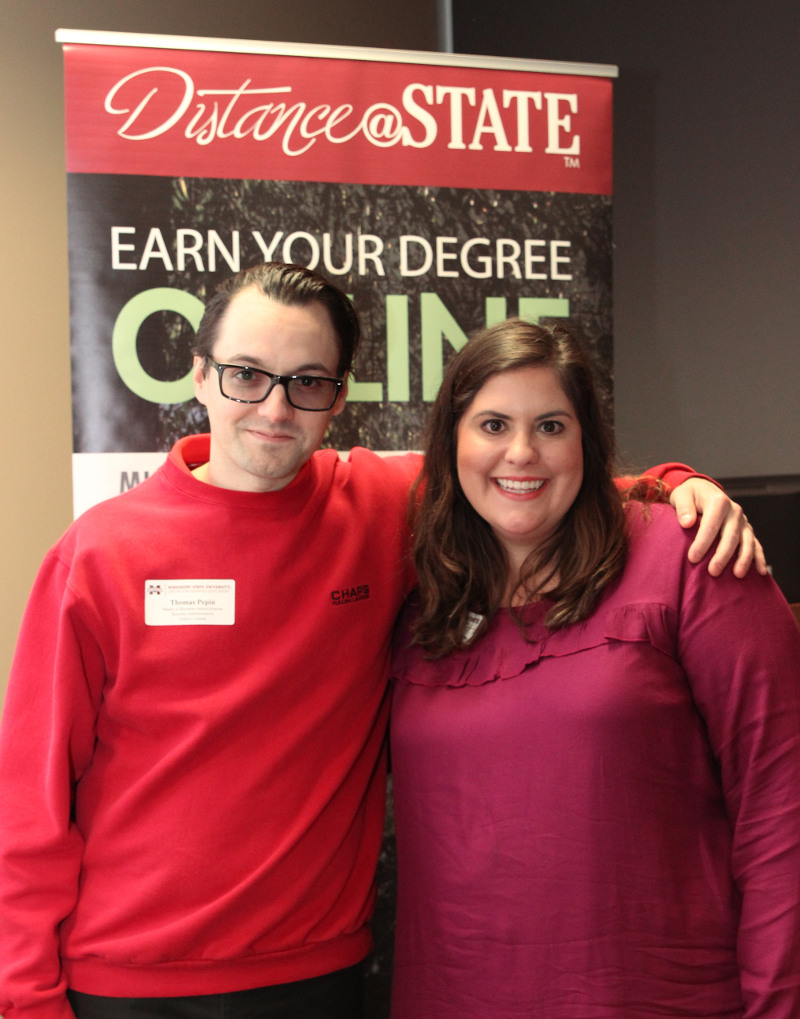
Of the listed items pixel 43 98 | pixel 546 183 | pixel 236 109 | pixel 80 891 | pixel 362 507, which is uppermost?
pixel 43 98


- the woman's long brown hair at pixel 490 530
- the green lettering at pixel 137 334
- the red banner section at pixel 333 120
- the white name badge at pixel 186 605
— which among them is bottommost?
the white name badge at pixel 186 605

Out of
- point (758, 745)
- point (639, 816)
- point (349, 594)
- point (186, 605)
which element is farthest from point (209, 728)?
point (758, 745)

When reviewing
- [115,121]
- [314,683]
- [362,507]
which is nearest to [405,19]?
[115,121]

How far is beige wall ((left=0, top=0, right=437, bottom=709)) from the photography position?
114 inches

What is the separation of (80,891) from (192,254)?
155 centimetres

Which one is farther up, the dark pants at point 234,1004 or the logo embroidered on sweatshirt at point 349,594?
the logo embroidered on sweatshirt at point 349,594

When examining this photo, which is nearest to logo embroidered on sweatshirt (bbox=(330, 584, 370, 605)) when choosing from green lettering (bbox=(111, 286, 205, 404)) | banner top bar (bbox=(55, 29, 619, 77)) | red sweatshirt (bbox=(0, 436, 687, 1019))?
red sweatshirt (bbox=(0, 436, 687, 1019))

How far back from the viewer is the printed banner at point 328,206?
240 cm

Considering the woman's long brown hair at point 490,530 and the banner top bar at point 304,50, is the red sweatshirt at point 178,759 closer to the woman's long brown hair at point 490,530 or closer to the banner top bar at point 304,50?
the woman's long brown hair at point 490,530

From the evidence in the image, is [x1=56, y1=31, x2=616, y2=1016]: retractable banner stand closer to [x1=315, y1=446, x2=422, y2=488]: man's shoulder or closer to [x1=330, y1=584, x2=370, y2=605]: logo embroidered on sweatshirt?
[x1=315, y1=446, x2=422, y2=488]: man's shoulder

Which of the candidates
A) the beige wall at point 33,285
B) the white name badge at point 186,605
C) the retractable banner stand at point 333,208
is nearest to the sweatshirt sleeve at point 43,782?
the white name badge at point 186,605

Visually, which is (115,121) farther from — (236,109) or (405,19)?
(405,19)

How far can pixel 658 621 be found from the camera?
5.11ft

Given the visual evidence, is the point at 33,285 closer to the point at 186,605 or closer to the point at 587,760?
the point at 186,605
